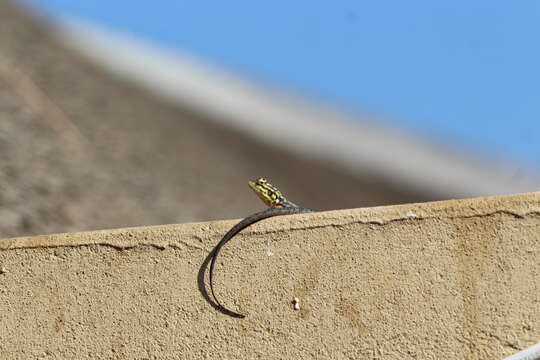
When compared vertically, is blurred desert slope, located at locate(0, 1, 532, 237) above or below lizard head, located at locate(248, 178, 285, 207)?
below

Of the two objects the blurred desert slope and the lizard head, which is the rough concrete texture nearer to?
the lizard head

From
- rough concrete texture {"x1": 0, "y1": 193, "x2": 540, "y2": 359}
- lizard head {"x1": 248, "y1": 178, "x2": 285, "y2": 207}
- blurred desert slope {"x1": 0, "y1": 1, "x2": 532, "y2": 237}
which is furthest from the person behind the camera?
blurred desert slope {"x1": 0, "y1": 1, "x2": 532, "y2": 237}

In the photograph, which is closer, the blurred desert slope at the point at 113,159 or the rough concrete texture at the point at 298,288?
the rough concrete texture at the point at 298,288

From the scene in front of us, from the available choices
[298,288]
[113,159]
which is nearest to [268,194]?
[298,288]

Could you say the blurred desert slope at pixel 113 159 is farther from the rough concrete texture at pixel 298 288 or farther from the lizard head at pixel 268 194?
the rough concrete texture at pixel 298 288

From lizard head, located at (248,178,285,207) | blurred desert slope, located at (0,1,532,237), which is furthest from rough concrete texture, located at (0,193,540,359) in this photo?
blurred desert slope, located at (0,1,532,237)

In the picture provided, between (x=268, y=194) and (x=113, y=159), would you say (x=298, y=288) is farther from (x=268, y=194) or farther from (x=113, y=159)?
(x=113, y=159)

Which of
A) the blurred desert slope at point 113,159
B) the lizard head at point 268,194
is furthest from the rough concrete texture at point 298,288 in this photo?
the blurred desert slope at point 113,159
